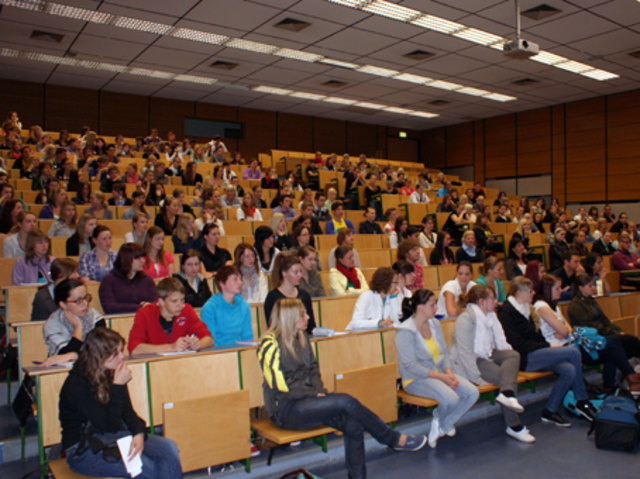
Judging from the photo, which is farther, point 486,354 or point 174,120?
point 174,120

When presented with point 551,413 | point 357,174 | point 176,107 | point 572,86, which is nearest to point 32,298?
point 551,413

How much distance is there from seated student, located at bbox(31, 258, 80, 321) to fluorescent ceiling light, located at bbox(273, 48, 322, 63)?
20.6 ft

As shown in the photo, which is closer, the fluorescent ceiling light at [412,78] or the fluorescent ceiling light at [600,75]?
the fluorescent ceiling light at [600,75]

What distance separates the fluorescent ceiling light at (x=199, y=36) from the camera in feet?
25.8

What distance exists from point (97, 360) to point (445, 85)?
10.0 meters

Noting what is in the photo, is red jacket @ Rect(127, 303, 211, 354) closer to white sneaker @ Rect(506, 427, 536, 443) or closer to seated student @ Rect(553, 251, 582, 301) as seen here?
white sneaker @ Rect(506, 427, 536, 443)

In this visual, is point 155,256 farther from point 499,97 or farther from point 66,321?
point 499,97

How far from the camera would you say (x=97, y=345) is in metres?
2.40

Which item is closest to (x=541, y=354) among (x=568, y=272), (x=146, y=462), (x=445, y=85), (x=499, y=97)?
(x=568, y=272)

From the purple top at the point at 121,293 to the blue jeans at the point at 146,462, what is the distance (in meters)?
1.35

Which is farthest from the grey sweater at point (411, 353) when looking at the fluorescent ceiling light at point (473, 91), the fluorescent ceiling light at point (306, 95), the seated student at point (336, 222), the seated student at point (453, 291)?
the fluorescent ceiling light at point (306, 95)

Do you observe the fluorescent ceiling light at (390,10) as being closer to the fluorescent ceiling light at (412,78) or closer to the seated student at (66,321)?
the fluorescent ceiling light at (412,78)

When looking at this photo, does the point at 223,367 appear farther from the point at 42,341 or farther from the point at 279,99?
the point at 279,99

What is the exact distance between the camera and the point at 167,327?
10.8 ft
